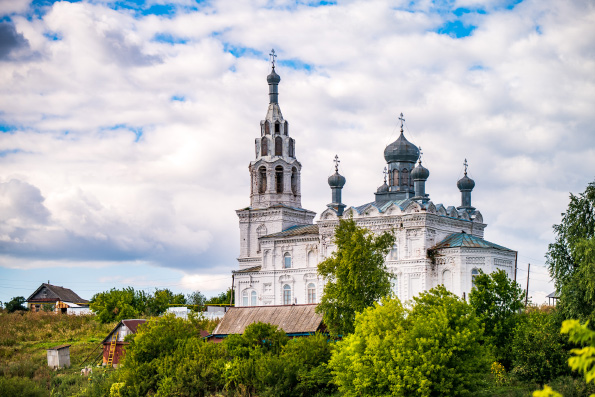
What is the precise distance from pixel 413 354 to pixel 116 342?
67.4ft

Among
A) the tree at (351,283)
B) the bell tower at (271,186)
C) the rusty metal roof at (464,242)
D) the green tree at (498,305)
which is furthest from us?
the bell tower at (271,186)

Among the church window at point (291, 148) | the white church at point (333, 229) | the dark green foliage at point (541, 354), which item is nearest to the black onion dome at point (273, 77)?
the white church at point (333, 229)

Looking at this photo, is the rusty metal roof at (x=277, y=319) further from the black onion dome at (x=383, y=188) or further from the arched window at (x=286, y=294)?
the black onion dome at (x=383, y=188)

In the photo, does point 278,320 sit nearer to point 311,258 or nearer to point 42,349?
point 42,349

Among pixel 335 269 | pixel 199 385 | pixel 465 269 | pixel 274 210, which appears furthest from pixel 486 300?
pixel 274 210

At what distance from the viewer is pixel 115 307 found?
5428cm

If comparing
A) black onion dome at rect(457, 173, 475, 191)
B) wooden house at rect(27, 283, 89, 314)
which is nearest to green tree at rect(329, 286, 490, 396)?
black onion dome at rect(457, 173, 475, 191)

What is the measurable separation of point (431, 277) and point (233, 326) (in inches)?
613

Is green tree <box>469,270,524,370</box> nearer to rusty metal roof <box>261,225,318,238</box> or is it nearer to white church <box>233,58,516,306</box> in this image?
white church <box>233,58,516,306</box>

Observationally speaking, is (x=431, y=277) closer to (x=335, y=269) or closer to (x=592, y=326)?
(x=335, y=269)

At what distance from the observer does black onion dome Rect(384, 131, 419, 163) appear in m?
54.6

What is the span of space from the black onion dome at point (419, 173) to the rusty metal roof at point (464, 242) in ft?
13.5

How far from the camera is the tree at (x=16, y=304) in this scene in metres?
67.2

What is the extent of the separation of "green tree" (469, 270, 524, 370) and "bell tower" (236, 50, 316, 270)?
1057 inches
